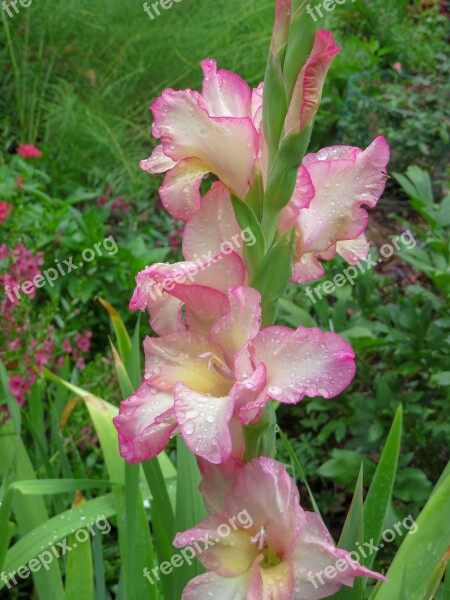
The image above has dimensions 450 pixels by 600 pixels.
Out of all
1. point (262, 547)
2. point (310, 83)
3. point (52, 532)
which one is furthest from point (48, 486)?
point (310, 83)

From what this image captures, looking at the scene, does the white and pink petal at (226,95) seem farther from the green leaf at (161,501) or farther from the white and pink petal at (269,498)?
the green leaf at (161,501)

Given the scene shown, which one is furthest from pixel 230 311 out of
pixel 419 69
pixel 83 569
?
pixel 419 69

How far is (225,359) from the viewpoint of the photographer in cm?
67

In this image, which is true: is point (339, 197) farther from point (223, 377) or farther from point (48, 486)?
point (48, 486)

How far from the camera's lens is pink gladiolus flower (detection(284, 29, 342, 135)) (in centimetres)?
61

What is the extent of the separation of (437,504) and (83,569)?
19.2 inches

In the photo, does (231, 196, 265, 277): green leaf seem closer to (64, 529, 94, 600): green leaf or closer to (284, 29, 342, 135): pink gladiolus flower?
(284, 29, 342, 135): pink gladiolus flower

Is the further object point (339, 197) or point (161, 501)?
point (161, 501)

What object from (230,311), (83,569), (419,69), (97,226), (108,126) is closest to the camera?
(230,311)

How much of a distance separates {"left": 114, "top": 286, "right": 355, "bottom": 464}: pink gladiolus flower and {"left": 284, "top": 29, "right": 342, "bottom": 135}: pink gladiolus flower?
151 millimetres

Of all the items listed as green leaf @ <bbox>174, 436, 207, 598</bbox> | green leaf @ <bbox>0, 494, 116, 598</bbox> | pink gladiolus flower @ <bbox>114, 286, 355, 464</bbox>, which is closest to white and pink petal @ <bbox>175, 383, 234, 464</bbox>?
pink gladiolus flower @ <bbox>114, 286, 355, 464</bbox>

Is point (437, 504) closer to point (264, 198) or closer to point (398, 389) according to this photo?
point (264, 198)

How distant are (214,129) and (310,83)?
9cm

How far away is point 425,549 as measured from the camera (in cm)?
90
